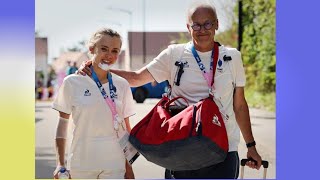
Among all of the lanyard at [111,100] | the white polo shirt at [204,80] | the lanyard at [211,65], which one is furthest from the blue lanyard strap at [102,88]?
the lanyard at [211,65]

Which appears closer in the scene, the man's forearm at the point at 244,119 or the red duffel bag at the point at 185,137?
the red duffel bag at the point at 185,137

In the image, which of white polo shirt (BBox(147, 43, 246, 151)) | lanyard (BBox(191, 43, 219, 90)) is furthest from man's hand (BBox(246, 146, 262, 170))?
lanyard (BBox(191, 43, 219, 90))

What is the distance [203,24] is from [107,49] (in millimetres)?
483

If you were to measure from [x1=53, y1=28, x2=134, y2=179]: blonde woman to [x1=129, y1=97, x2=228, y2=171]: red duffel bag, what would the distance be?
152 mm

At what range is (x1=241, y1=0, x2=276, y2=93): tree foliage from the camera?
513 inches

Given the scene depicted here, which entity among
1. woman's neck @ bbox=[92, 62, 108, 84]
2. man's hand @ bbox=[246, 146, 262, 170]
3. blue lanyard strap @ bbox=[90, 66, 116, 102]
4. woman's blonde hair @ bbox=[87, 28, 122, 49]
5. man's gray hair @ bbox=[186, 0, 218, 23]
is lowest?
man's hand @ bbox=[246, 146, 262, 170]

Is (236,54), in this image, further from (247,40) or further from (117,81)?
(247,40)

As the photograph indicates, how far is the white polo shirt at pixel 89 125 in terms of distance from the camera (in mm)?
3027

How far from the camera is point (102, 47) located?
10.1 feet

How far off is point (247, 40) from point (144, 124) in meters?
10.7

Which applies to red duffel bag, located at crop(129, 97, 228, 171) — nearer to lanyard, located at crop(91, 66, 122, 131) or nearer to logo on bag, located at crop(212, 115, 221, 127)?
logo on bag, located at crop(212, 115, 221, 127)

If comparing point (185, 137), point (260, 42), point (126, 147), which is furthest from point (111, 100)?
point (260, 42)

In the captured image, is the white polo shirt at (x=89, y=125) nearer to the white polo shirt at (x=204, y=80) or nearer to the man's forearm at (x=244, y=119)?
the white polo shirt at (x=204, y=80)

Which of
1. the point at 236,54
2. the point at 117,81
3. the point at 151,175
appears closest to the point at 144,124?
the point at 117,81
